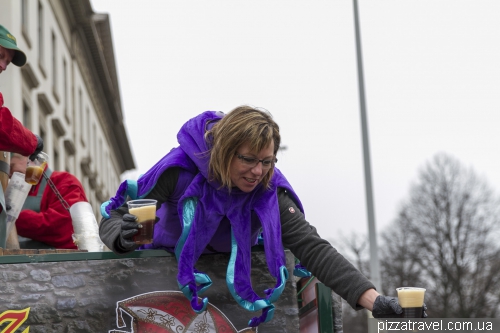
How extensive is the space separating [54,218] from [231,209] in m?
2.39

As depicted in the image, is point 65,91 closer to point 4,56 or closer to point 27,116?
point 27,116

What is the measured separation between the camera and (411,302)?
4098 mm

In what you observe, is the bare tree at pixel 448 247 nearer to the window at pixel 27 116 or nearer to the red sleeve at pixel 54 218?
the window at pixel 27 116

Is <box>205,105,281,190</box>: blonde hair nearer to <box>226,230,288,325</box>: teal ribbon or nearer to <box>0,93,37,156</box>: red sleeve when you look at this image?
<box>226,230,288,325</box>: teal ribbon

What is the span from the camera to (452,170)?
34.0 meters

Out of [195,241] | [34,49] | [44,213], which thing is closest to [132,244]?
[195,241]

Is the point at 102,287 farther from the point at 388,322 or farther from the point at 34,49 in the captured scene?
the point at 34,49

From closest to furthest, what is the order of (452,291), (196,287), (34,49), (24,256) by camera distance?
(196,287), (24,256), (34,49), (452,291)

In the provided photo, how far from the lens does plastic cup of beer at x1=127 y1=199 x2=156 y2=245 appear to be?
14.3 ft

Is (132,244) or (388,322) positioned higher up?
(132,244)

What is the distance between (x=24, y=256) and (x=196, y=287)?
1084 mm

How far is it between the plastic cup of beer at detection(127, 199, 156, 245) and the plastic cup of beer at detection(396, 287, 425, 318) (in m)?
1.31

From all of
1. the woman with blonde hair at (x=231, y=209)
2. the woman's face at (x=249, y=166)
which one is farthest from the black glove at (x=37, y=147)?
the woman's face at (x=249, y=166)

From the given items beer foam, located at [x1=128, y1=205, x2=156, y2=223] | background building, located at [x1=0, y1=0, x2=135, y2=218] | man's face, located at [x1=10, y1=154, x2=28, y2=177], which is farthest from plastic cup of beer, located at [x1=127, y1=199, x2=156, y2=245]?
background building, located at [x1=0, y1=0, x2=135, y2=218]
